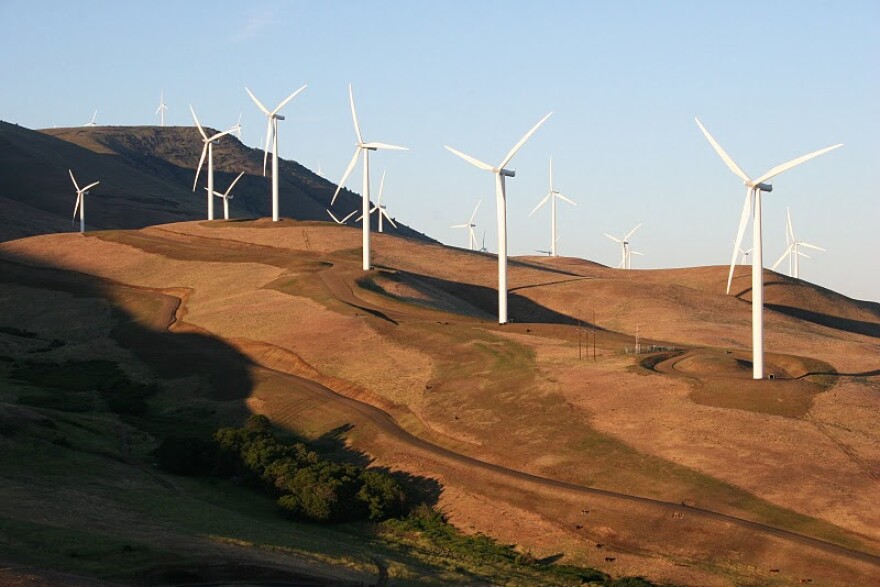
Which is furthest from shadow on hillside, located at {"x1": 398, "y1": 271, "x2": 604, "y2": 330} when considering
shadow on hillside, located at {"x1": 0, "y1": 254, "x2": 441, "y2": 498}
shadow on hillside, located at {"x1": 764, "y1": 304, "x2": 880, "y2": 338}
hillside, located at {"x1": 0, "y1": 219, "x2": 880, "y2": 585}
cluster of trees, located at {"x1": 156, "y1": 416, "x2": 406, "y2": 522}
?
cluster of trees, located at {"x1": 156, "y1": 416, "x2": 406, "y2": 522}

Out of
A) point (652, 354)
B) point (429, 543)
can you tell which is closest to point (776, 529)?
point (429, 543)

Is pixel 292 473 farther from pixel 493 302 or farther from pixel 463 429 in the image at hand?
pixel 493 302

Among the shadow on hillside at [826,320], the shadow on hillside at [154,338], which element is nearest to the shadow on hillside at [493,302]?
the shadow on hillside at [826,320]

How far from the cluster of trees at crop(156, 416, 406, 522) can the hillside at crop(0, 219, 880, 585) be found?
9.01ft

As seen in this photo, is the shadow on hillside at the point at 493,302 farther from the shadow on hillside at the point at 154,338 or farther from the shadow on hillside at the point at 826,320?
the shadow on hillside at the point at 154,338

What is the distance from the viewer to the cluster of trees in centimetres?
7425

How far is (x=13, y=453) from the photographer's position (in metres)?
73.9

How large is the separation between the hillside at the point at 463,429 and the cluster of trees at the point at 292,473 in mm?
2747

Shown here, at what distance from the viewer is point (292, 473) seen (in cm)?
8006

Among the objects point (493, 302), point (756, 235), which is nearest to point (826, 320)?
point (493, 302)

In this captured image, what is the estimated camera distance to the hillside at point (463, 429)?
62.2 meters

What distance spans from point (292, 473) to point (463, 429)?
1916 cm

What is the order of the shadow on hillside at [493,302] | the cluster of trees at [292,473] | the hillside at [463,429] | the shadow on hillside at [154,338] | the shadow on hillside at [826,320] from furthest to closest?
the shadow on hillside at [826,320] → the shadow on hillside at [493,302] → the shadow on hillside at [154,338] → the cluster of trees at [292,473] → the hillside at [463,429]

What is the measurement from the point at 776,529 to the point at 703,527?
4.49 meters
